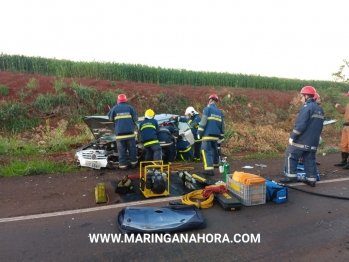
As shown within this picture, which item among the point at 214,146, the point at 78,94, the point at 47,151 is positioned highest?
the point at 78,94

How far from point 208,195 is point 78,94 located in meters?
12.3

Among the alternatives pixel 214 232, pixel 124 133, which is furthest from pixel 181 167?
pixel 214 232

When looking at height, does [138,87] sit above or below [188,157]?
above

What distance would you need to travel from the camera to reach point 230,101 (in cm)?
2044

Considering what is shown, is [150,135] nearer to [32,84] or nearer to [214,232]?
[214,232]

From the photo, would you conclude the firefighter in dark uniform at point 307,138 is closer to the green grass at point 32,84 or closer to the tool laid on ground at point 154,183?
the tool laid on ground at point 154,183

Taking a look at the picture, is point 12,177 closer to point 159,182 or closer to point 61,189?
point 61,189

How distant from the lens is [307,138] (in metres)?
6.11

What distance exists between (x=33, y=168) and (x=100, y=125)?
194 cm

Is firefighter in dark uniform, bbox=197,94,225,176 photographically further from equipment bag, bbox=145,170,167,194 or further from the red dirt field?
equipment bag, bbox=145,170,167,194

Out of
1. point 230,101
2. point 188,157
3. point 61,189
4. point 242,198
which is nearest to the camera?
point 242,198

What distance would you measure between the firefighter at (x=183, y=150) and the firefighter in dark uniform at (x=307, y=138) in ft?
10.3

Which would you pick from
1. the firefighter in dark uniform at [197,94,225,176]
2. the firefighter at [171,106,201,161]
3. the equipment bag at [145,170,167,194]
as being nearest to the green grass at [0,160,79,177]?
the equipment bag at [145,170,167,194]

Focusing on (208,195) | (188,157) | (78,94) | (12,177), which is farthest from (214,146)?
(78,94)
